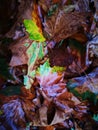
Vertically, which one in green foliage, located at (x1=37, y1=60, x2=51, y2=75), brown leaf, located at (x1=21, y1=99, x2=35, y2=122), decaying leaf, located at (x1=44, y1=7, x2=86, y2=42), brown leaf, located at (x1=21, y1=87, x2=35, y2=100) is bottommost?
brown leaf, located at (x1=21, y1=99, x2=35, y2=122)

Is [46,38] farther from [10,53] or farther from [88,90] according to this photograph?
[88,90]

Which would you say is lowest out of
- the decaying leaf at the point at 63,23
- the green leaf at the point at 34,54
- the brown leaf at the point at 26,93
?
the brown leaf at the point at 26,93

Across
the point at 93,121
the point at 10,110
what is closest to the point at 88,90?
the point at 93,121

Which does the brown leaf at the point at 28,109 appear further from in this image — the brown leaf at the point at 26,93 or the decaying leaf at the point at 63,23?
the decaying leaf at the point at 63,23

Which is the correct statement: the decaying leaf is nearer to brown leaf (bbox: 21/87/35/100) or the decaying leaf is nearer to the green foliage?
the green foliage

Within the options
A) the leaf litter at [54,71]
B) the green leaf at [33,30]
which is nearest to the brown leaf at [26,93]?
the leaf litter at [54,71]

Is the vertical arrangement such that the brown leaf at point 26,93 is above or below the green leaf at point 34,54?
below

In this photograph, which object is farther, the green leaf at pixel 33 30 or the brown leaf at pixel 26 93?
the brown leaf at pixel 26 93

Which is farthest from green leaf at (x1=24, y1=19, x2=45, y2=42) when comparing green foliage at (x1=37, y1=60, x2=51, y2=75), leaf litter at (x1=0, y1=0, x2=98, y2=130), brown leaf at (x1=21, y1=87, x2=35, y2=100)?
brown leaf at (x1=21, y1=87, x2=35, y2=100)
